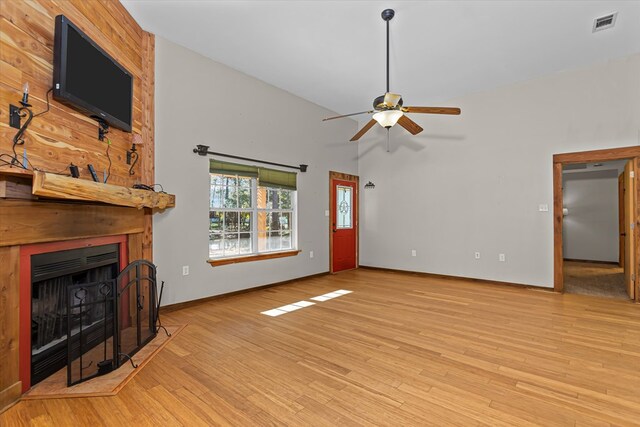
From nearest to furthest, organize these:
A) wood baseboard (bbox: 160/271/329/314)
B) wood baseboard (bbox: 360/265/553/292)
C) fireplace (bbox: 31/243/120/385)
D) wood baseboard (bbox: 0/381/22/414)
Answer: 1. wood baseboard (bbox: 0/381/22/414)
2. fireplace (bbox: 31/243/120/385)
3. wood baseboard (bbox: 160/271/329/314)
4. wood baseboard (bbox: 360/265/553/292)

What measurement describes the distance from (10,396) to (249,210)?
10.8 ft

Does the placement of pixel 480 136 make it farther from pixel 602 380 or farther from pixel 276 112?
pixel 602 380

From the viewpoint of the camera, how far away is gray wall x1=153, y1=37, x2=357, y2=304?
12.6 ft

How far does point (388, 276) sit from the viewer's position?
6.14 metres

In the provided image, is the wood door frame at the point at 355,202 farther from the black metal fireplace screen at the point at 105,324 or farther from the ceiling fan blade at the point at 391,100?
the black metal fireplace screen at the point at 105,324

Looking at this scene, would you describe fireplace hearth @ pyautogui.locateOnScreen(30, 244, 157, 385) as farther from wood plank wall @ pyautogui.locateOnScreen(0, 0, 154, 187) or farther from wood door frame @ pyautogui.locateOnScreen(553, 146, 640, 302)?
wood door frame @ pyautogui.locateOnScreen(553, 146, 640, 302)

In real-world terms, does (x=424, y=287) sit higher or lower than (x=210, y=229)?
lower

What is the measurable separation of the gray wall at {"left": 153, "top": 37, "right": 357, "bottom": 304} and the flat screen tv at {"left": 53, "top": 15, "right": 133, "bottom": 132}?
708 millimetres

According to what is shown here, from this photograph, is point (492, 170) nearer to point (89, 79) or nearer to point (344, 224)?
point (344, 224)

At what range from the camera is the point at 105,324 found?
7.73 ft

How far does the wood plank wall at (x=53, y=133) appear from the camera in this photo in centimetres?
196

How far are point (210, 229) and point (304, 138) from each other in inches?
98.8

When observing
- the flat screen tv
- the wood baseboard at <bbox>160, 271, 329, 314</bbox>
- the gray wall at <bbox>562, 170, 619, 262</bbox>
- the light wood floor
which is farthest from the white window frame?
the gray wall at <bbox>562, 170, 619, 262</bbox>

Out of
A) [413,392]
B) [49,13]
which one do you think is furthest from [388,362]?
[49,13]
